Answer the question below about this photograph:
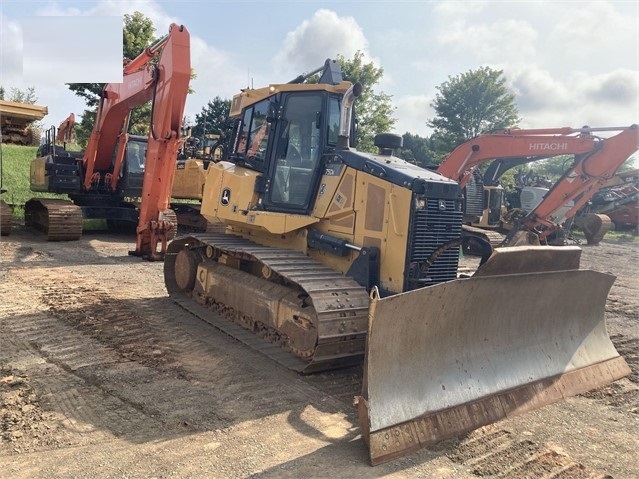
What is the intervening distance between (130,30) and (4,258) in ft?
43.8

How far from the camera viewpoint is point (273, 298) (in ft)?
17.9

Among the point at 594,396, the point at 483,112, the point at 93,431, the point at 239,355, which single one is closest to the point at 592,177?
the point at 594,396

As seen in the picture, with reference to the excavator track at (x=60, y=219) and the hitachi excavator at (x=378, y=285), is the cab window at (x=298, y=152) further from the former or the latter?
the excavator track at (x=60, y=219)

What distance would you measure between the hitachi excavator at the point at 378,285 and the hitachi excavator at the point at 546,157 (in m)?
7.56

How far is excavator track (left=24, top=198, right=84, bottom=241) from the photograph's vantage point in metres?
11.6

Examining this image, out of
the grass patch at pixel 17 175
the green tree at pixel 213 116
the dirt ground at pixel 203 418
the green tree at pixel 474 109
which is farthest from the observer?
the green tree at pixel 474 109

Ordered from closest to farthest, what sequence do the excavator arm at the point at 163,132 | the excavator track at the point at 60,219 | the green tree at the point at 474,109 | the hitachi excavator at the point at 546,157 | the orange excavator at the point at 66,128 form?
the excavator arm at the point at 163,132
the excavator track at the point at 60,219
the hitachi excavator at the point at 546,157
the orange excavator at the point at 66,128
the green tree at the point at 474,109

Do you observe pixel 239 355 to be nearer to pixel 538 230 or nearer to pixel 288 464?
pixel 288 464

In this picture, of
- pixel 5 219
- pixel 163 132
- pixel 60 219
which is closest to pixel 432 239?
pixel 163 132

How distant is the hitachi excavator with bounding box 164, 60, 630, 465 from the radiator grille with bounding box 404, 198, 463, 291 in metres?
0.02

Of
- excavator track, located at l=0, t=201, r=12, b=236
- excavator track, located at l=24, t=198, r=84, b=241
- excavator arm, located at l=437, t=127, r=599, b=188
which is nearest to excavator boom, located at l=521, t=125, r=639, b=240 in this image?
excavator arm, located at l=437, t=127, r=599, b=188

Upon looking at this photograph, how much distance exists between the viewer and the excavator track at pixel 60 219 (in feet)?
37.9

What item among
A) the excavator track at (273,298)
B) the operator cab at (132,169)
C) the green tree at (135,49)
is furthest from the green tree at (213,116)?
the excavator track at (273,298)

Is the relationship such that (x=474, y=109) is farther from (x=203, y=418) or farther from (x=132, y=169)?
(x=203, y=418)
